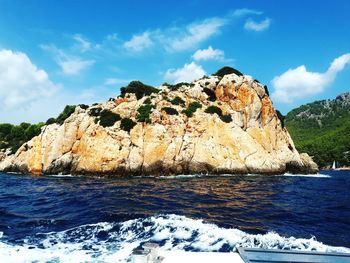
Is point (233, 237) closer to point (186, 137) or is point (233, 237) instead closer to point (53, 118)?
point (186, 137)

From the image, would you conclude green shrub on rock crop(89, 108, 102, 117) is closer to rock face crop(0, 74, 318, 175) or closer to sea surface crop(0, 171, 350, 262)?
rock face crop(0, 74, 318, 175)

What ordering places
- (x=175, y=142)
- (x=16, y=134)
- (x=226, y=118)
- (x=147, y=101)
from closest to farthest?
(x=175, y=142) < (x=226, y=118) < (x=147, y=101) < (x=16, y=134)

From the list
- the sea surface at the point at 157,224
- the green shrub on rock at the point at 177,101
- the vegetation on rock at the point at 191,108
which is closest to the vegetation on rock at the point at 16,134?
the green shrub on rock at the point at 177,101

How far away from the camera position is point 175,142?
53.8 m

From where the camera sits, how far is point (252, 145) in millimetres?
56281

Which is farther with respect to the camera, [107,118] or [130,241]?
[107,118]

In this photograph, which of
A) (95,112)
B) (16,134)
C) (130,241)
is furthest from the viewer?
(16,134)

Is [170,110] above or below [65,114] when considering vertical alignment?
below

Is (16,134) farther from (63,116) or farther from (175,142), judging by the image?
(175,142)

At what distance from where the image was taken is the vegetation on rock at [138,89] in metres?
65.6

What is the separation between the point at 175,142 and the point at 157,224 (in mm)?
37408

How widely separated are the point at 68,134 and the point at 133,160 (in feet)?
39.9

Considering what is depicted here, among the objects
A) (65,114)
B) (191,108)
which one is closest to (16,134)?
(65,114)

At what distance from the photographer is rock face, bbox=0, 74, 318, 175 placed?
171ft
